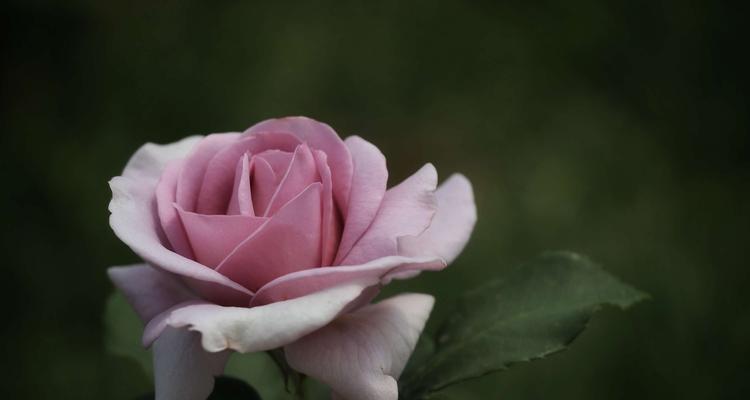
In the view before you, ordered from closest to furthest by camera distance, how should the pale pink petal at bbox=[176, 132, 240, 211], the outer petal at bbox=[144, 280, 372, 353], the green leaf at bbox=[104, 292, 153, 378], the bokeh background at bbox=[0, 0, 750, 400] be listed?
1. the outer petal at bbox=[144, 280, 372, 353]
2. the pale pink petal at bbox=[176, 132, 240, 211]
3. the green leaf at bbox=[104, 292, 153, 378]
4. the bokeh background at bbox=[0, 0, 750, 400]

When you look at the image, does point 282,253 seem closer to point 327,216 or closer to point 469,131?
point 327,216

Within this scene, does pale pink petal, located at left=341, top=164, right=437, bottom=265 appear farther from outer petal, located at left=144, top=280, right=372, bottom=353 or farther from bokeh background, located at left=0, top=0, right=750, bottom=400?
bokeh background, located at left=0, top=0, right=750, bottom=400

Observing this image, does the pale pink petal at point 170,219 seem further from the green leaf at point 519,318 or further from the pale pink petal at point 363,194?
the green leaf at point 519,318

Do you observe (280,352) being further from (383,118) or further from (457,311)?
(383,118)

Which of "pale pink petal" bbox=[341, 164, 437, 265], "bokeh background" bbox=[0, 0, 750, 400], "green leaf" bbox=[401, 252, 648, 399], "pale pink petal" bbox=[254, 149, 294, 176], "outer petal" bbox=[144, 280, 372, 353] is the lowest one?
"bokeh background" bbox=[0, 0, 750, 400]

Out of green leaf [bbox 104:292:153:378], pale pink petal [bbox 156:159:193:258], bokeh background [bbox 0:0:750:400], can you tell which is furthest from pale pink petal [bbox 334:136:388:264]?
bokeh background [bbox 0:0:750:400]

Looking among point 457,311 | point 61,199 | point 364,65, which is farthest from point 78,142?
point 457,311
